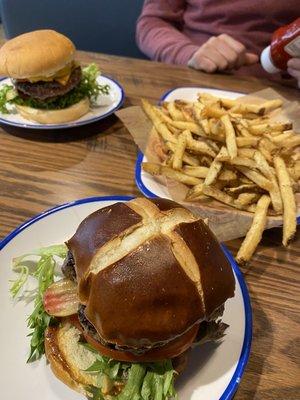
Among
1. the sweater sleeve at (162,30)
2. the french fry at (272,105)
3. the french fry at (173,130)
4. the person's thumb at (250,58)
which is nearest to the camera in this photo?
the french fry at (173,130)

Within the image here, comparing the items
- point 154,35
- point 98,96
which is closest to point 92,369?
point 98,96

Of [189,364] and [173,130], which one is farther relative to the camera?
[173,130]

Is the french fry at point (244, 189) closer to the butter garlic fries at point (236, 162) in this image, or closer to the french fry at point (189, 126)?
the butter garlic fries at point (236, 162)

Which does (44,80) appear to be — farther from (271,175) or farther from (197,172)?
(271,175)

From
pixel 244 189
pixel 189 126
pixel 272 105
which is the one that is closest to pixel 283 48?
pixel 272 105

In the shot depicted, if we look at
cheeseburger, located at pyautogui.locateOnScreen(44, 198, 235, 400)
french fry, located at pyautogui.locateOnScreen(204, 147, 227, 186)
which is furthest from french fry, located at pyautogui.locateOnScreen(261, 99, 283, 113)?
cheeseburger, located at pyautogui.locateOnScreen(44, 198, 235, 400)

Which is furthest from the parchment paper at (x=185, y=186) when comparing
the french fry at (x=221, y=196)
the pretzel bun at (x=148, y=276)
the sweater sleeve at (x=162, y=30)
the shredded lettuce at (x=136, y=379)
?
the sweater sleeve at (x=162, y=30)
